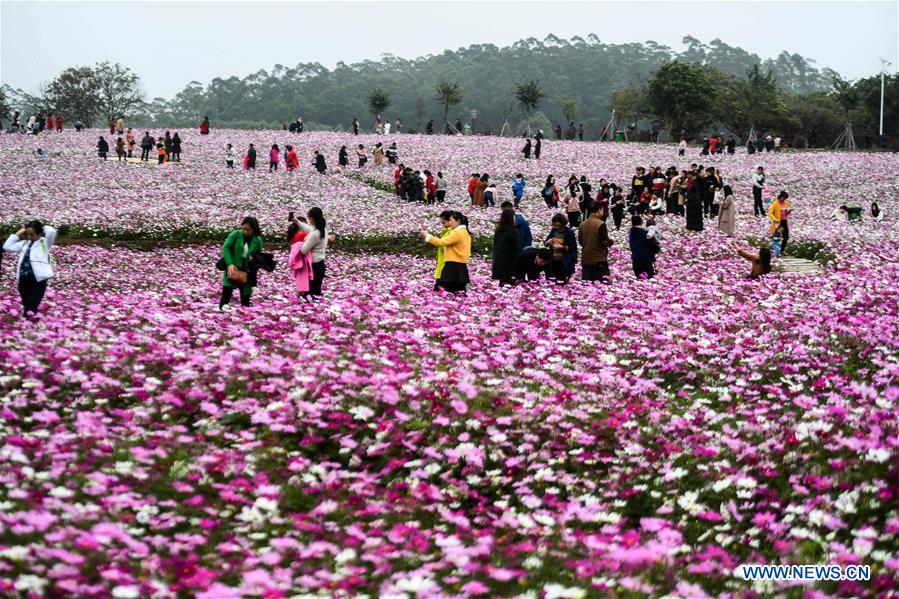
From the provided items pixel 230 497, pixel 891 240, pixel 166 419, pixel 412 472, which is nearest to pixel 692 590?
pixel 412 472

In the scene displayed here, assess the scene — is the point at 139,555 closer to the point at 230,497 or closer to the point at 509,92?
the point at 230,497

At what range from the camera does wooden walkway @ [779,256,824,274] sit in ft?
71.8

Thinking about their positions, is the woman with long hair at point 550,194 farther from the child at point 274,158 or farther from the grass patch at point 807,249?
the child at point 274,158

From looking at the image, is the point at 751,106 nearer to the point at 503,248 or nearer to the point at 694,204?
the point at 694,204

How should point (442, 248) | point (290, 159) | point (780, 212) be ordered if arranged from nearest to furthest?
point (442, 248) → point (780, 212) → point (290, 159)

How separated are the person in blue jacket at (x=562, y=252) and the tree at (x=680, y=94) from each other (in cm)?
6937

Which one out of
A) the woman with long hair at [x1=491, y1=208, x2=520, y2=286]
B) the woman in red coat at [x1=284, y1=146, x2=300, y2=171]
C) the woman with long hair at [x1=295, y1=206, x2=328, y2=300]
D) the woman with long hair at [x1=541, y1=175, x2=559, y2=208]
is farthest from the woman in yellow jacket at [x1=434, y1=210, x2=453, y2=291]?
the woman in red coat at [x1=284, y1=146, x2=300, y2=171]

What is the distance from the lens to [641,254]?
62.0 ft

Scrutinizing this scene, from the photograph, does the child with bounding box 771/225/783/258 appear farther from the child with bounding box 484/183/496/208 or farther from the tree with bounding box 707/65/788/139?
the tree with bounding box 707/65/788/139

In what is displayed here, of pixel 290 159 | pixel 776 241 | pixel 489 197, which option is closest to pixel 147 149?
pixel 290 159

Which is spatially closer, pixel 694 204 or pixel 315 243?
pixel 315 243

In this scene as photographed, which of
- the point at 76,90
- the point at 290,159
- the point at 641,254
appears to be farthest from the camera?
the point at 76,90

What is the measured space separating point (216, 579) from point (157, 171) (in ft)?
138

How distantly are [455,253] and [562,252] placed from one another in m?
3.12
